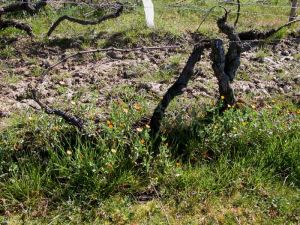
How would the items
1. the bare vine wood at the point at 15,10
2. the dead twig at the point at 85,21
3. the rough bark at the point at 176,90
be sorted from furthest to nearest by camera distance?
the dead twig at the point at 85,21 → the bare vine wood at the point at 15,10 → the rough bark at the point at 176,90

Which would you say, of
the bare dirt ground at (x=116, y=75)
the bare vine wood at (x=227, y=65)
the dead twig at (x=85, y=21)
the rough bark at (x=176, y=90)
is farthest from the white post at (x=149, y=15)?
the rough bark at (x=176, y=90)

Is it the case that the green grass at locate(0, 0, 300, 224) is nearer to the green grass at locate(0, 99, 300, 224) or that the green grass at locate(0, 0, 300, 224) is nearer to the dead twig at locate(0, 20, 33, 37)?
the green grass at locate(0, 99, 300, 224)

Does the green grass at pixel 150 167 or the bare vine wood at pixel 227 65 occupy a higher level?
the bare vine wood at pixel 227 65

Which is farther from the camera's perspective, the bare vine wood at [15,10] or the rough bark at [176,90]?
the bare vine wood at [15,10]

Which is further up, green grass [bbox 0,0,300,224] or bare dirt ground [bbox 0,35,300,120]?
bare dirt ground [bbox 0,35,300,120]

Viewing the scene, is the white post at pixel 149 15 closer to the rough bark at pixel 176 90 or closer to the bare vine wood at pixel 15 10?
the bare vine wood at pixel 15 10

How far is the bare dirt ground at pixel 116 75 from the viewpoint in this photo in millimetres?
4754

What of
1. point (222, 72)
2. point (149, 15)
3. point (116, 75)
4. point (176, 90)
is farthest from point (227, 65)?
point (149, 15)

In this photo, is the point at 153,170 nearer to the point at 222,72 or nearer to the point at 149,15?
the point at 222,72

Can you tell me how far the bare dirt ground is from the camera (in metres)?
4.75

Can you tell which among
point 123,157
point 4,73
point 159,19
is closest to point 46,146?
point 123,157

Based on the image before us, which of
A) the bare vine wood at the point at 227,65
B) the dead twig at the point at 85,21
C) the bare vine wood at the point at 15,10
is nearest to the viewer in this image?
the bare vine wood at the point at 227,65

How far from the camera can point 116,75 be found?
5.19m

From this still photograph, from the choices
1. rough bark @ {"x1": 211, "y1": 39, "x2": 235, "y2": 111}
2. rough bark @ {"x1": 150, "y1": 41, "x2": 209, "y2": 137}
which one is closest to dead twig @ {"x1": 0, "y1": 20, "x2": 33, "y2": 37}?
rough bark @ {"x1": 150, "y1": 41, "x2": 209, "y2": 137}
